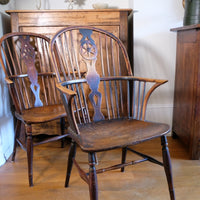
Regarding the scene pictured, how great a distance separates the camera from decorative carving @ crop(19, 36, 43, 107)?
1896 mm

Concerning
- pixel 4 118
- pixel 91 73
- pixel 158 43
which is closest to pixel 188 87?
pixel 158 43

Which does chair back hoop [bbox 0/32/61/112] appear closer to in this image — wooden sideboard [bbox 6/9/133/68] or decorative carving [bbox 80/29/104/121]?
wooden sideboard [bbox 6/9/133/68]

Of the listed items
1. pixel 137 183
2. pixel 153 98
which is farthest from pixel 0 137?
pixel 153 98

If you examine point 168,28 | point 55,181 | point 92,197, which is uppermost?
point 168,28

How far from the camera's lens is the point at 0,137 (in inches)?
74.0

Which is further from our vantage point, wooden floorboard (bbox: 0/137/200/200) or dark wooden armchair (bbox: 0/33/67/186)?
dark wooden armchair (bbox: 0/33/67/186)

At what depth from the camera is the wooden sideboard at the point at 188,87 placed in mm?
1737

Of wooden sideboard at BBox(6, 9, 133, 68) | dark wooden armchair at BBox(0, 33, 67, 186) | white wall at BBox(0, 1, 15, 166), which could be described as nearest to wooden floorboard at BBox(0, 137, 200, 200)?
white wall at BBox(0, 1, 15, 166)

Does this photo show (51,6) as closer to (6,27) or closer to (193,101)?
(6,27)

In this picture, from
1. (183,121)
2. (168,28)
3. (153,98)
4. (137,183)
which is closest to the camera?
(137,183)

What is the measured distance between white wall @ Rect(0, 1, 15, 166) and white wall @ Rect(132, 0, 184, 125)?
1227 mm

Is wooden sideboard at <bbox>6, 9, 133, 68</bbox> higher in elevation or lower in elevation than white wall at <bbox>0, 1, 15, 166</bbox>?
higher

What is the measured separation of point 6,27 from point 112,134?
1576 millimetres

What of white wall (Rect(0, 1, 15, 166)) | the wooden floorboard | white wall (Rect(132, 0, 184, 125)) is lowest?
the wooden floorboard
